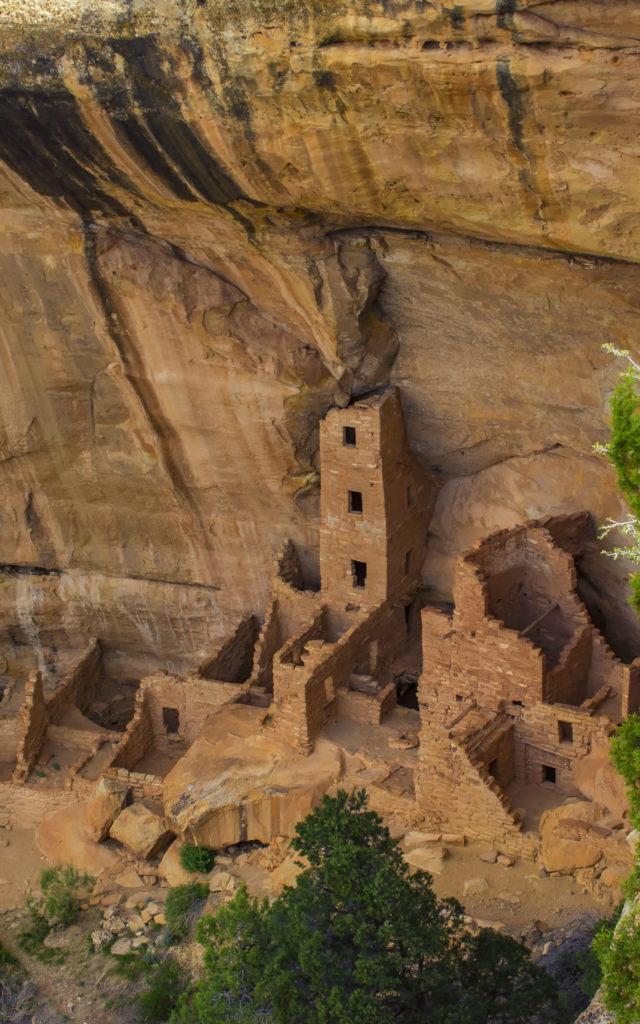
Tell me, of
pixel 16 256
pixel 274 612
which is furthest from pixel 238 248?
pixel 274 612

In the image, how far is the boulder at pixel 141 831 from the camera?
16406mm

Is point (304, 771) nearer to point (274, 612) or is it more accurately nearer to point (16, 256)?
point (274, 612)

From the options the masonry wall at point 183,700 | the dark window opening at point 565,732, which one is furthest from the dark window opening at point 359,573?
the dark window opening at point 565,732

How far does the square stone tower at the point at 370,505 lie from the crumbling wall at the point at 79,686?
4146mm

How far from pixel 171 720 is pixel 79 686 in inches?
85.9

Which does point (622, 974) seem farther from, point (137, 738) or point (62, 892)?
point (137, 738)

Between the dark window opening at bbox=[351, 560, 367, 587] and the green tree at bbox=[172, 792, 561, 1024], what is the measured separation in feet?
17.2

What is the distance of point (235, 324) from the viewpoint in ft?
54.9

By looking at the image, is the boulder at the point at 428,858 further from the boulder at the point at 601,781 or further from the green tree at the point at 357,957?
the green tree at the point at 357,957

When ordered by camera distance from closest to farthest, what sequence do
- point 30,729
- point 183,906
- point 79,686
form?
point 183,906, point 30,729, point 79,686

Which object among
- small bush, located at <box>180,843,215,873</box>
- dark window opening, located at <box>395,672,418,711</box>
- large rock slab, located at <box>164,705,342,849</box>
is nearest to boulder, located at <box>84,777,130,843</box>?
large rock slab, located at <box>164,705,342,849</box>

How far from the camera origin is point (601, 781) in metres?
14.3

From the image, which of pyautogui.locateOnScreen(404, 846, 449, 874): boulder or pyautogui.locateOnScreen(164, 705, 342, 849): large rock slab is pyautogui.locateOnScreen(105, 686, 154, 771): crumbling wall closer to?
pyautogui.locateOnScreen(164, 705, 342, 849): large rock slab

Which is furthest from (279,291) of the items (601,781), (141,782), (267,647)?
(601,781)
